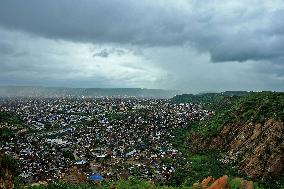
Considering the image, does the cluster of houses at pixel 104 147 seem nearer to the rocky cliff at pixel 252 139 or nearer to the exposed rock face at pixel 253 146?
the rocky cliff at pixel 252 139

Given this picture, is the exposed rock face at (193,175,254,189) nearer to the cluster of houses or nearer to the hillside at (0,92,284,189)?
the hillside at (0,92,284,189)

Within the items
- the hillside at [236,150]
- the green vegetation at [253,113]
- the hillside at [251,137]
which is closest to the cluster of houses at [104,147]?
the hillside at [236,150]

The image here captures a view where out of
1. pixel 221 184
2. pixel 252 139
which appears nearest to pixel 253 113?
pixel 252 139

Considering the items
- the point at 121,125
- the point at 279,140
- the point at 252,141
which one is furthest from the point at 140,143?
the point at 279,140

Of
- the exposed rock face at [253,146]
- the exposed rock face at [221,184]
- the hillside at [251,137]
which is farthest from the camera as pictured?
the hillside at [251,137]

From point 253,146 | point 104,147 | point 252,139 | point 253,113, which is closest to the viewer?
point 253,146

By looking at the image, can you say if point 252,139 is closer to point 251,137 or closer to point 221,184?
point 251,137
